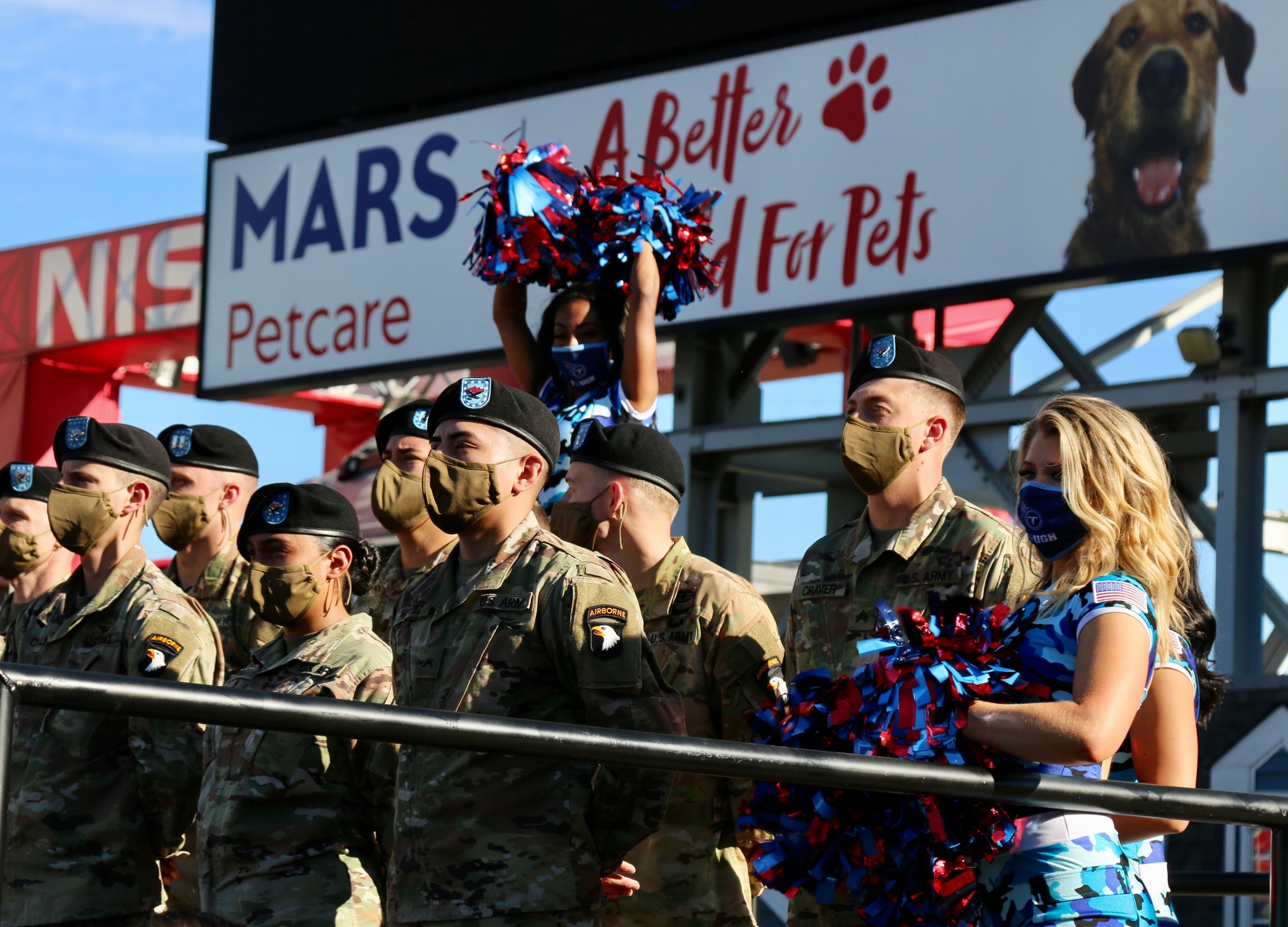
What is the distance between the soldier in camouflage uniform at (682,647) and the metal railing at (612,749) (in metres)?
1.77

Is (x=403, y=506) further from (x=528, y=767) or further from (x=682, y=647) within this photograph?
(x=528, y=767)

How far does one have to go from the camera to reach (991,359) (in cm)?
934

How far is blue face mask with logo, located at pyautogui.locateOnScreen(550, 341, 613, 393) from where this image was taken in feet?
18.5

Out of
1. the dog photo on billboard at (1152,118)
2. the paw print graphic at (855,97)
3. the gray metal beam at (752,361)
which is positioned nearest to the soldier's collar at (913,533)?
the dog photo on billboard at (1152,118)

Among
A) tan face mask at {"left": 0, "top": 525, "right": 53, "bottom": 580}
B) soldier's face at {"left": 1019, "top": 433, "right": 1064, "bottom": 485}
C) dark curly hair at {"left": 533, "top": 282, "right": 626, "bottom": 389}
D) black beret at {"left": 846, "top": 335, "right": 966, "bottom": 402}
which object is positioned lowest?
tan face mask at {"left": 0, "top": 525, "right": 53, "bottom": 580}

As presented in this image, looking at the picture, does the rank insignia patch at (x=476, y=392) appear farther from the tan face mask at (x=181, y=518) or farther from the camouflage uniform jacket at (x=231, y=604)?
the tan face mask at (x=181, y=518)

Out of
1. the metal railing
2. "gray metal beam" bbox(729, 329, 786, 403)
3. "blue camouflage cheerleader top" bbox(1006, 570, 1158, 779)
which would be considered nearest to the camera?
the metal railing

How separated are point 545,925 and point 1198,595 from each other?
4.69ft

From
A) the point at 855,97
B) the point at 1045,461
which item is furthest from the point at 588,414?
the point at 855,97

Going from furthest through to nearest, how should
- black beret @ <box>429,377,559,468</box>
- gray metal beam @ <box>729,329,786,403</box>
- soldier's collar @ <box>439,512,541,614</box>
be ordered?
1. gray metal beam @ <box>729,329,786,403</box>
2. black beret @ <box>429,377,559,468</box>
3. soldier's collar @ <box>439,512,541,614</box>

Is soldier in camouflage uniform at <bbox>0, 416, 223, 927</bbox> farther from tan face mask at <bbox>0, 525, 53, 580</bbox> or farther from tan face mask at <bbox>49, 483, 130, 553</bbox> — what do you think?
tan face mask at <bbox>0, 525, 53, 580</bbox>

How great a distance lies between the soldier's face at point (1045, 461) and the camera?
3340 millimetres

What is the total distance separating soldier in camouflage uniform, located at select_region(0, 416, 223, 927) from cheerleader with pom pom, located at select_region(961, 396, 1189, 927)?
2414 millimetres

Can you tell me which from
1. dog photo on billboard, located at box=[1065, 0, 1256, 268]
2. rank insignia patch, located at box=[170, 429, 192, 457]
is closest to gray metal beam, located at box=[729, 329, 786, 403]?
dog photo on billboard, located at box=[1065, 0, 1256, 268]
